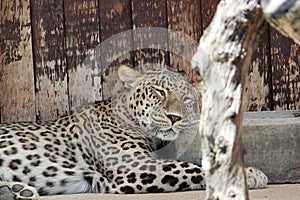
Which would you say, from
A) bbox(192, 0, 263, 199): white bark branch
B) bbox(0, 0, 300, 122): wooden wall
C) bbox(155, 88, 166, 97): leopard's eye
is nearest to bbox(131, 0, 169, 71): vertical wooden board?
bbox(0, 0, 300, 122): wooden wall

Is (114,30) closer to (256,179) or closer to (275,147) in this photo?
(275,147)

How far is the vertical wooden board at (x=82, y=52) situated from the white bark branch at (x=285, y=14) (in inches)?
163

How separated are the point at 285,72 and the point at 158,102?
1129 mm

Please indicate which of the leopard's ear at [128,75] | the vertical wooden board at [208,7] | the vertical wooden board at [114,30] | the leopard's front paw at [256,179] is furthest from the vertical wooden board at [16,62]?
the leopard's front paw at [256,179]

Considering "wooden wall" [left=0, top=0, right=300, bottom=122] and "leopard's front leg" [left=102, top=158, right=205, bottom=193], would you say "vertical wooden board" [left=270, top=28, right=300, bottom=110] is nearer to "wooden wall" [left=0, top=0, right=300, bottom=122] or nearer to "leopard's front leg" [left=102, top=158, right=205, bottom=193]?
"wooden wall" [left=0, top=0, right=300, bottom=122]

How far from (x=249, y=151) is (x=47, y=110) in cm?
170

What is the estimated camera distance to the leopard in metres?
5.30

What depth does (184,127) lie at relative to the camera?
18.3 feet

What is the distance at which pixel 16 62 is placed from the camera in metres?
6.14

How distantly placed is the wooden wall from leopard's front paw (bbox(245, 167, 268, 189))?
3.37 feet

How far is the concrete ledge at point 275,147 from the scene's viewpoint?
17.6 feet

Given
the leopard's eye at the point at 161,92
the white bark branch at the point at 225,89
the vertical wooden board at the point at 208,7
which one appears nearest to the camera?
the white bark branch at the point at 225,89

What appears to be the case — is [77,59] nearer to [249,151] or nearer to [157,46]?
[157,46]

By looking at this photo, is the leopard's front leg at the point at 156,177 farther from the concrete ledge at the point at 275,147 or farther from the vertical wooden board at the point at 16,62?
the vertical wooden board at the point at 16,62
